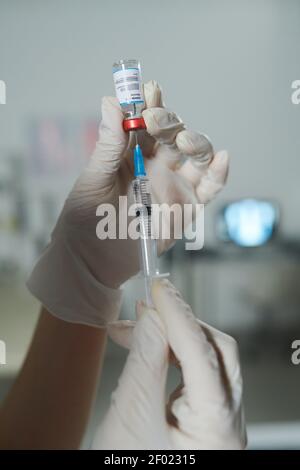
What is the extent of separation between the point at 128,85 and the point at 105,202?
24cm

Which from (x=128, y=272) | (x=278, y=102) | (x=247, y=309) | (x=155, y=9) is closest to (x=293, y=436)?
(x=128, y=272)

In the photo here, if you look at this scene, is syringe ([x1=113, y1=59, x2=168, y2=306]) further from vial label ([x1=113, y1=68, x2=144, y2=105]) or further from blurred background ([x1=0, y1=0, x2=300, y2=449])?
blurred background ([x1=0, y1=0, x2=300, y2=449])

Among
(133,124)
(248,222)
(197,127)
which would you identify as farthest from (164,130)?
(197,127)

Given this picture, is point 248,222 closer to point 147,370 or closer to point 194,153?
point 194,153

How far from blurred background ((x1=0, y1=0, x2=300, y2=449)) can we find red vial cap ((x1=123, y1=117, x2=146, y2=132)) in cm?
234

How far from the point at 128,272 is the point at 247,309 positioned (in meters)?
2.84

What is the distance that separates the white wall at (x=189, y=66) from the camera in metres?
3.34

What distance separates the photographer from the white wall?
3339mm

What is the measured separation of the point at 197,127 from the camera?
3543 mm

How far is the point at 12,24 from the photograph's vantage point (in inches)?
130

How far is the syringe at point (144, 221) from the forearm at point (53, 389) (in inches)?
6.8

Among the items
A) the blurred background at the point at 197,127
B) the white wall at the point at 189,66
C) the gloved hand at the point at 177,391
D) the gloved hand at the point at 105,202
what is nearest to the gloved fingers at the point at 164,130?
the gloved hand at the point at 105,202

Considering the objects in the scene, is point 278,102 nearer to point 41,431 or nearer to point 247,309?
point 247,309
